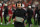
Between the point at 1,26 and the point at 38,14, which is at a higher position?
the point at 38,14

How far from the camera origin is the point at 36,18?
904 centimetres

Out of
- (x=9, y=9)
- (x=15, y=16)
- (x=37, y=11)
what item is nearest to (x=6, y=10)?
(x=9, y=9)

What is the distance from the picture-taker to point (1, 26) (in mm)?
8664

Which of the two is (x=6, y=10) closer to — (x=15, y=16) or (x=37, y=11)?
(x=37, y=11)

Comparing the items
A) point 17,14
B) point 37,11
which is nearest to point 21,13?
point 17,14

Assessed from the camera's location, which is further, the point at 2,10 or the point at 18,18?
the point at 2,10

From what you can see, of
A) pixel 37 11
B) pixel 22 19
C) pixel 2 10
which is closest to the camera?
pixel 22 19

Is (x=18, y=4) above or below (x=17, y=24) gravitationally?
above

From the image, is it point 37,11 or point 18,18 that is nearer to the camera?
point 18,18

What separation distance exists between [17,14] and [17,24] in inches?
14.6

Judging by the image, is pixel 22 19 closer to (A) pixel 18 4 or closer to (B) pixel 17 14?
(B) pixel 17 14

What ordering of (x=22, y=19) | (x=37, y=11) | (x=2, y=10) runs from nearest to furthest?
(x=22, y=19) < (x=37, y=11) < (x=2, y=10)

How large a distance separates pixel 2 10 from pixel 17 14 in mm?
4667

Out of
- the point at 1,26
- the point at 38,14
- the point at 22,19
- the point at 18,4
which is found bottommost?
the point at 1,26
